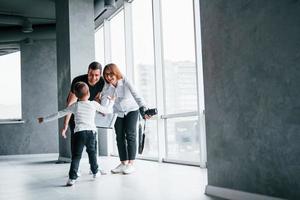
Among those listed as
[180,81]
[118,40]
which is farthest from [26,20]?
[180,81]

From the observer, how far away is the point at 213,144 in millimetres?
2803

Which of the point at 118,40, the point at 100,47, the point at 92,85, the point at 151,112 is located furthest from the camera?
the point at 100,47

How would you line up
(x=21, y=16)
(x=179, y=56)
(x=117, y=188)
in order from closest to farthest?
1. (x=117, y=188)
2. (x=179, y=56)
3. (x=21, y=16)

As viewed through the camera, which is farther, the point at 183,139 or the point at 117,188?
the point at 183,139

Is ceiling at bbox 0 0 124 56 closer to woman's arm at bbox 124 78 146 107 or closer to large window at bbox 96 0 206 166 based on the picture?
large window at bbox 96 0 206 166

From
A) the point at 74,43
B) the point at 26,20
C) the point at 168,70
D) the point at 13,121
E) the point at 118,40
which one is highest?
the point at 26,20

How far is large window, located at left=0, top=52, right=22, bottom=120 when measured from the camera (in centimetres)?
1024

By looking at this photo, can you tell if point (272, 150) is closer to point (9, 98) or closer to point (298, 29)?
point (298, 29)

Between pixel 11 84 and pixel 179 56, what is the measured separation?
6.08m

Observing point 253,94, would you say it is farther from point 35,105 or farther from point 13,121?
point 13,121

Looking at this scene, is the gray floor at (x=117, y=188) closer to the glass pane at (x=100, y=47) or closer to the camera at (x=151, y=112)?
the camera at (x=151, y=112)

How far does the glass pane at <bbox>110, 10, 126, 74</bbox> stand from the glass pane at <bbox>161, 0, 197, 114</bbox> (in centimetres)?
200

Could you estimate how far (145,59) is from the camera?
7.03 meters

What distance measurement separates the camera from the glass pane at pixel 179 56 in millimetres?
5410
